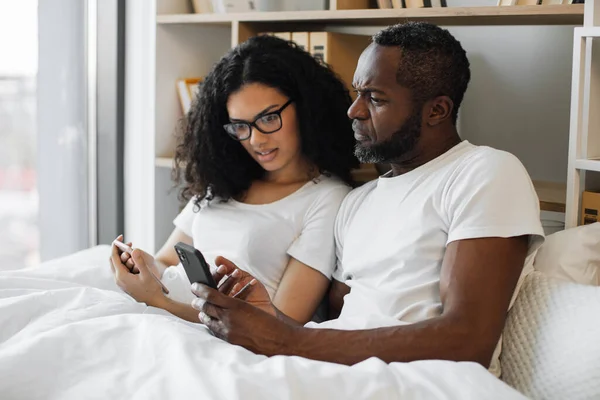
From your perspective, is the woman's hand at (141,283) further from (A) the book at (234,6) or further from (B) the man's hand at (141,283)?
(A) the book at (234,6)

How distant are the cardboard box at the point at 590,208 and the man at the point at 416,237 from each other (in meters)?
0.25

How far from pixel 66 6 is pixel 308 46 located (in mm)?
904

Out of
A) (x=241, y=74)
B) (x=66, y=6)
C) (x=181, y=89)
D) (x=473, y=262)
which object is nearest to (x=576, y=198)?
(x=473, y=262)

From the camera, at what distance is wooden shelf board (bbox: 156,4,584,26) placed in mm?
1743

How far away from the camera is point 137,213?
8.52 feet

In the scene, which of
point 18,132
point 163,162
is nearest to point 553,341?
point 163,162

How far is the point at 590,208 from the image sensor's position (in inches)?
65.7

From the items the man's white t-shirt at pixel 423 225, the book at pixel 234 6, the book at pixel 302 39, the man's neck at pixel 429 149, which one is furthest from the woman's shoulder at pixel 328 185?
the book at pixel 234 6

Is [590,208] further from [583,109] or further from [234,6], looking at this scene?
[234,6]

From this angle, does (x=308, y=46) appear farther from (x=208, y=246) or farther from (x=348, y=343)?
(x=348, y=343)

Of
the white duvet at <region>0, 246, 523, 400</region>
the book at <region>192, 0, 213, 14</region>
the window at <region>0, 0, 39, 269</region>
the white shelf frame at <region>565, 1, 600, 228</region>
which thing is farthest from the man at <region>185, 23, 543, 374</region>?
the window at <region>0, 0, 39, 269</region>

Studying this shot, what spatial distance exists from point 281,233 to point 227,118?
1.12ft

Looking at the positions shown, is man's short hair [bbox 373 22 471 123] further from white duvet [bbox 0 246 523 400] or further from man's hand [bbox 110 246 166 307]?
man's hand [bbox 110 246 166 307]

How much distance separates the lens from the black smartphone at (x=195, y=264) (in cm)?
148
